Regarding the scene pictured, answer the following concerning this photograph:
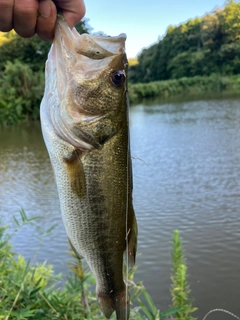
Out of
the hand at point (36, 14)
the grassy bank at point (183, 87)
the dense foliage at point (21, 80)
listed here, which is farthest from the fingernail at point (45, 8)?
the grassy bank at point (183, 87)

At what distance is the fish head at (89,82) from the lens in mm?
1410

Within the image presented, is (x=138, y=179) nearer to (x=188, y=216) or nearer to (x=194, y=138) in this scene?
(x=188, y=216)

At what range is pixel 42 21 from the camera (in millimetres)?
1357

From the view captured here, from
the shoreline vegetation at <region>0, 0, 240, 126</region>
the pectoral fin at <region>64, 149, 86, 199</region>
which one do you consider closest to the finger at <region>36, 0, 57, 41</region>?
the pectoral fin at <region>64, 149, 86, 199</region>

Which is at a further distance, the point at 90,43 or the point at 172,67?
the point at 172,67

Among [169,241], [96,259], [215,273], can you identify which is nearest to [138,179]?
[169,241]

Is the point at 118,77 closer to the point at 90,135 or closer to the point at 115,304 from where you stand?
the point at 90,135

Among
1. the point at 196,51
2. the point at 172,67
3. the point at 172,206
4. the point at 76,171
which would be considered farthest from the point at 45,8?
the point at 172,67

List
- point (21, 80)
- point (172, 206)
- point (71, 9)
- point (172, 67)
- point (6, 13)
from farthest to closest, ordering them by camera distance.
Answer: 1. point (172, 67)
2. point (21, 80)
3. point (172, 206)
4. point (71, 9)
5. point (6, 13)

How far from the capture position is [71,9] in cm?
143

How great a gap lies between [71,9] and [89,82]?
0.91 feet

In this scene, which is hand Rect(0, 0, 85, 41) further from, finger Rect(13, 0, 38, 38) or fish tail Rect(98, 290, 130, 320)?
fish tail Rect(98, 290, 130, 320)

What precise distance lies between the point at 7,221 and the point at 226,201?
14.9 feet

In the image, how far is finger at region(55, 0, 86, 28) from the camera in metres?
1.41
